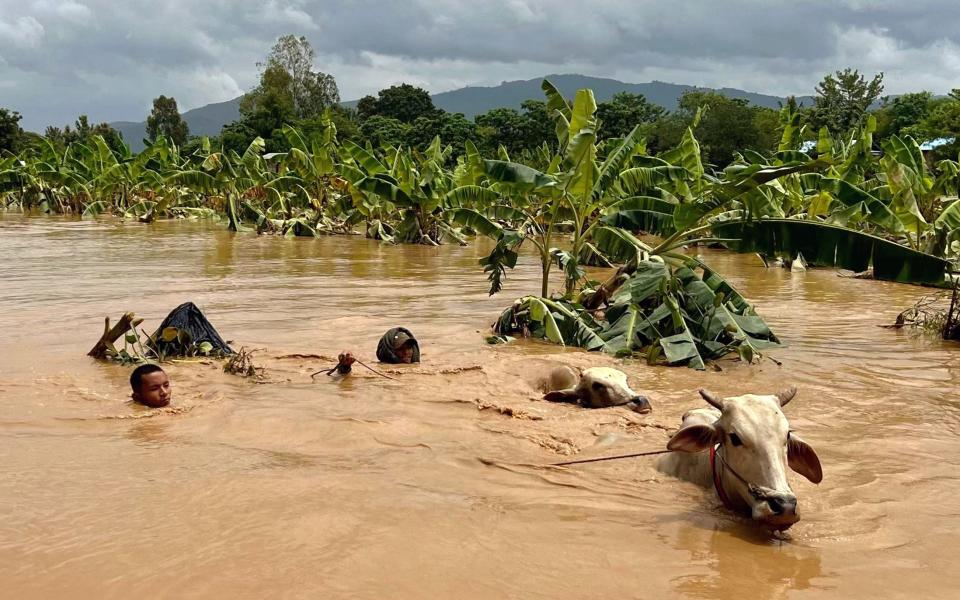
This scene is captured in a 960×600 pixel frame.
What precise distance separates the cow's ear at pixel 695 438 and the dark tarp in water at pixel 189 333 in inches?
201

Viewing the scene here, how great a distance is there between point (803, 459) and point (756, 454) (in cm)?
40

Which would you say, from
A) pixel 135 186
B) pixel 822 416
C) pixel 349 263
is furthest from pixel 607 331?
pixel 135 186

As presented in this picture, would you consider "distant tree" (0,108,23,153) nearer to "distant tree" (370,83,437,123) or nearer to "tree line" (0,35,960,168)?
"tree line" (0,35,960,168)

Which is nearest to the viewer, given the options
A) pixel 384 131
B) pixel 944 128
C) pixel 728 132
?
pixel 944 128

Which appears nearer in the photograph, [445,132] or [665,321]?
[665,321]

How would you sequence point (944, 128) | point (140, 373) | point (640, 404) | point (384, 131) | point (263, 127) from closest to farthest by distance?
point (140, 373) < point (640, 404) < point (944, 128) < point (263, 127) < point (384, 131)

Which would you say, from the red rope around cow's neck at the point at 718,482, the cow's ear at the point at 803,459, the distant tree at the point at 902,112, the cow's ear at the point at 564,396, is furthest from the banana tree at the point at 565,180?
the distant tree at the point at 902,112

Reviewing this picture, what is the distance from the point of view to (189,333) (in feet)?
25.4

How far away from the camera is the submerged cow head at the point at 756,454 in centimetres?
359

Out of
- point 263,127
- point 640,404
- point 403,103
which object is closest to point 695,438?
point 640,404

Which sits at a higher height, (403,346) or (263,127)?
(263,127)

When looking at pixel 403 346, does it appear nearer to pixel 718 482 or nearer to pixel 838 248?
pixel 718 482

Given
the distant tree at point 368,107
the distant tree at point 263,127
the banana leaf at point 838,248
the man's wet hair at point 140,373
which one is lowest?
the man's wet hair at point 140,373

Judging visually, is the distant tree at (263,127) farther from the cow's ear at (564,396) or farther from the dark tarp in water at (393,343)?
the cow's ear at (564,396)
